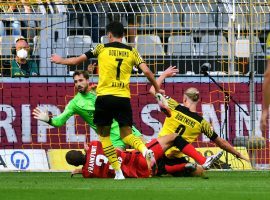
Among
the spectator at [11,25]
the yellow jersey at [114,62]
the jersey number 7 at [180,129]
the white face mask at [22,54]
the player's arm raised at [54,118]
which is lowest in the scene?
the jersey number 7 at [180,129]

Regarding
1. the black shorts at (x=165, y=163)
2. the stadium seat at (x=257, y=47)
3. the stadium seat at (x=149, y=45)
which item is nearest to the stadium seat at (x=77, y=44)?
the stadium seat at (x=149, y=45)

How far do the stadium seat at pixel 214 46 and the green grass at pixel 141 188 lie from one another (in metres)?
5.36

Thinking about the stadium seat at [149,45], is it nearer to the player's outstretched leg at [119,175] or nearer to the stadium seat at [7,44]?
the stadium seat at [7,44]

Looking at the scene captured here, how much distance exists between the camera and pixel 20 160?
1831 cm

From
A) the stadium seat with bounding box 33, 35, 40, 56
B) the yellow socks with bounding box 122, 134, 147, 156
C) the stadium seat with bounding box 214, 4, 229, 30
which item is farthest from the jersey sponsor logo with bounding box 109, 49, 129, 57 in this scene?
the stadium seat with bounding box 214, 4, 229, 30

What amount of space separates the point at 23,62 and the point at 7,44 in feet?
2.55

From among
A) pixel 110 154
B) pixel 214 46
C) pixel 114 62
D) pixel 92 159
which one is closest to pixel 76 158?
pixel 92 159

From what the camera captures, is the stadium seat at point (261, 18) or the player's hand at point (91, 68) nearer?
the player's hand at point (91, 68)

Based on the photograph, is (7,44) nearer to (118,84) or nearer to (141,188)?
(118,84)

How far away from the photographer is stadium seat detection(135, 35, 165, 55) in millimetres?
20094

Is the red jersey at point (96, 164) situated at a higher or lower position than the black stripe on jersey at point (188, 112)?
lower

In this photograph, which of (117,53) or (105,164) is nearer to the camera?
(117,53)

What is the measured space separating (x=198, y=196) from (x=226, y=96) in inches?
349

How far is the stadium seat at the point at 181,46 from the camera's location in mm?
20211
